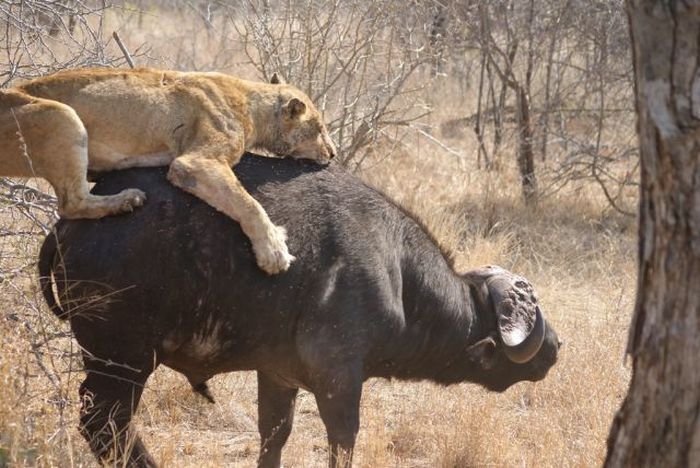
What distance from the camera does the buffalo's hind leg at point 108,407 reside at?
5.54m

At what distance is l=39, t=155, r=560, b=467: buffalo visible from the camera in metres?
5.46

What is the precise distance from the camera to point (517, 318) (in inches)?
259

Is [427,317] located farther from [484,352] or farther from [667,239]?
[667,239]

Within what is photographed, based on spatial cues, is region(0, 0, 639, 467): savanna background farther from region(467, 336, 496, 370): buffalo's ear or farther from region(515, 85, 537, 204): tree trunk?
region(467, 336, 496, 370): buffalo's ear

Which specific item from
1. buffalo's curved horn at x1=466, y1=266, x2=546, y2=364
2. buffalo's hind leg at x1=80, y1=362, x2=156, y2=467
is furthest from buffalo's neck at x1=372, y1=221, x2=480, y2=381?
buffalo's hind leg at x1=80, y1=362, x2=156, y2=467

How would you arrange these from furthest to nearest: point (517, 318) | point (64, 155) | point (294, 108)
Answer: point (517, 318)
point (294, 108)
point (64, 155)

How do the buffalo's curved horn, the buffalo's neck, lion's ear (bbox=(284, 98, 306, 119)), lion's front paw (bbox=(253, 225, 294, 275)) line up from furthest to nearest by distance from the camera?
the buffalo's curved horn, the buffalo's neck, lion's ear (bbox=(284, 98, 306, 119)), lion's front paw (bbox=(253, 225, 294, 275))

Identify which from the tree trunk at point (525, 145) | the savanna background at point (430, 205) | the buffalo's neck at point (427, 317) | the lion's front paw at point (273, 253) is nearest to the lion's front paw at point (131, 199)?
the lion's front paw at point (273, 253)

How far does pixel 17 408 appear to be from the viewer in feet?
16.5

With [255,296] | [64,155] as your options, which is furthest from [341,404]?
[64,155]

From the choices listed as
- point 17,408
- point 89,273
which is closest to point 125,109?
point 89,273

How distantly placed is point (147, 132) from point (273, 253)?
872mm

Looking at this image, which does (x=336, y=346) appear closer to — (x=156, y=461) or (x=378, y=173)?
(x=156, y=461)

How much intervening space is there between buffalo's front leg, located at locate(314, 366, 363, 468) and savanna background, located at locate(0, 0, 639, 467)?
60 cm
